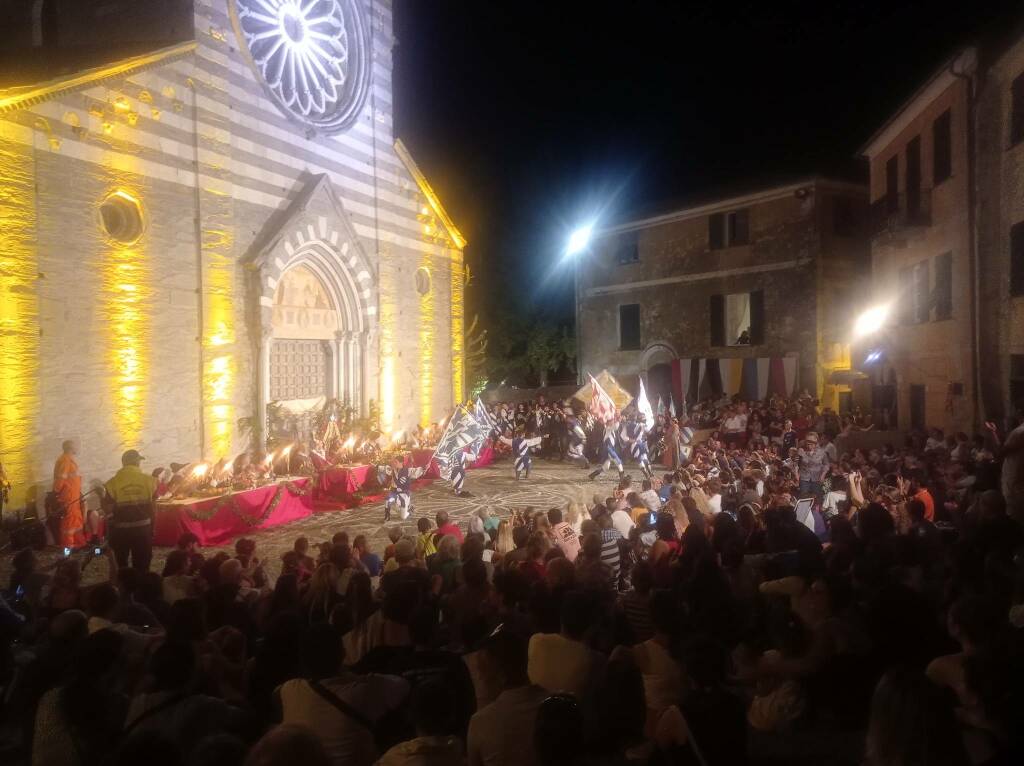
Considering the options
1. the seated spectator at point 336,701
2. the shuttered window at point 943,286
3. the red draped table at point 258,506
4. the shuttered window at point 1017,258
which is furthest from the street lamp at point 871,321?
the seated spectator at point 336,701

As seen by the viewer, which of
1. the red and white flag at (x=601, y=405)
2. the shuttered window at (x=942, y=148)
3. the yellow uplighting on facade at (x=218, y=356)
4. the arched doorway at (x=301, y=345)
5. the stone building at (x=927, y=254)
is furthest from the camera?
the red and white flag at (x=601, y=405)

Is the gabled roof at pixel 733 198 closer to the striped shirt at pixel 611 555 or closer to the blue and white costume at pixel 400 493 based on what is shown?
the blue and white costume at pixel 400 493

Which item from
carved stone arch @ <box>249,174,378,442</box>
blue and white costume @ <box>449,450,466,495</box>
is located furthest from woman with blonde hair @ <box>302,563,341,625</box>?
carved stone arch @ <box>249,174,378,442</box>

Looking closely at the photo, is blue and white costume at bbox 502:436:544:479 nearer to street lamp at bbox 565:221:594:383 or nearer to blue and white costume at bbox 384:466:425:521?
blue and white costume at bbox 384:466:425:521

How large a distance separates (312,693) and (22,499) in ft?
37.8

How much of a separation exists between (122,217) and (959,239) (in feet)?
59.9

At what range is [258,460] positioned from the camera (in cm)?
1691

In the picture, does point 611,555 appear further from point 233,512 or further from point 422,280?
point 422,280

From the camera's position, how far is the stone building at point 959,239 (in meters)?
15.2

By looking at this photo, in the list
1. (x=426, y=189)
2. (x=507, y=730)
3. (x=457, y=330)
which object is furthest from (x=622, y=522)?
(x=426, y=189)

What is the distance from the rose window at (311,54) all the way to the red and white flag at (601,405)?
10.0m

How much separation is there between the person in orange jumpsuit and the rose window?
10221 millimetres

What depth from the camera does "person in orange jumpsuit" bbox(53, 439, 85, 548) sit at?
12.5 meters

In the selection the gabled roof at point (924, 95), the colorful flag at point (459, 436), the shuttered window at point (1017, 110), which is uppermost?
the gabled roof at point (924, 95)
